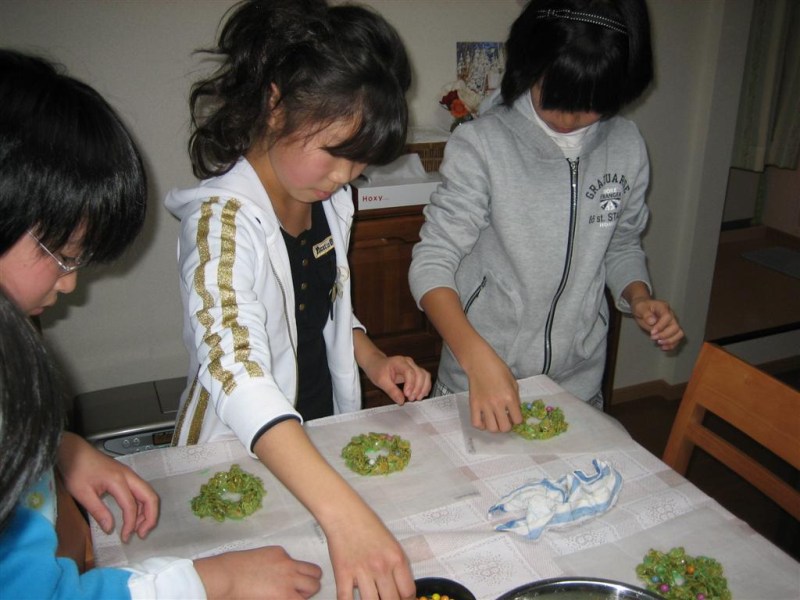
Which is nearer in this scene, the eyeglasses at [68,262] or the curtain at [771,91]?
the eyeglasses at [68,262]

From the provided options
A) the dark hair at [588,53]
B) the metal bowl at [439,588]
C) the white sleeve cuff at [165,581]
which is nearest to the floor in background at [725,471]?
the dark hair at [588,53]

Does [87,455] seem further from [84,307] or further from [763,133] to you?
[763,133]

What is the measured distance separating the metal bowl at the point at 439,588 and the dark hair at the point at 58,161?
1.54 feet

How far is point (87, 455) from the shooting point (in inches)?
32.5

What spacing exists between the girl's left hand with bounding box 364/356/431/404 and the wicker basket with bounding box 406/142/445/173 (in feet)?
3.19

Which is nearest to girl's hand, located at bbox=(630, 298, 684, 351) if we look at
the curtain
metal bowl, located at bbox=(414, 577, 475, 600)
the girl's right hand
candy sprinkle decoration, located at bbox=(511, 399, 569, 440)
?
candy sprinkle decoration, located at bbox=(511, 399, 569, 440)

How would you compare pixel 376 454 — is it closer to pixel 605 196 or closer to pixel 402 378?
pixel 402 378

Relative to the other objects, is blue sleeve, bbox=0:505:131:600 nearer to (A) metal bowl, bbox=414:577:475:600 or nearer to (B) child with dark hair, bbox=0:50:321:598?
(B) child with dark hair, bbox=0:50:321:598

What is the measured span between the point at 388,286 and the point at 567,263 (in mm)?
841

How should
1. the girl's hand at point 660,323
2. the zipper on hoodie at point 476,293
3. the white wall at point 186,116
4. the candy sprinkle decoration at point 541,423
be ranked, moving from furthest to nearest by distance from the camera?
the white wall at point 186,116 → the zipper on hoodie at point 476,293 → the girl's hand at point 660,323 → the candy sprinkle decoration at point 541,423

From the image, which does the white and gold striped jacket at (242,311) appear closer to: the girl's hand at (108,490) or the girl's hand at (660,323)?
the girl's hand at (108,490)

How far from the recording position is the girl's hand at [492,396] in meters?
0.94

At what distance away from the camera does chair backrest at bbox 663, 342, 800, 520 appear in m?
0.92

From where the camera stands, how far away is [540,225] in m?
1.17
